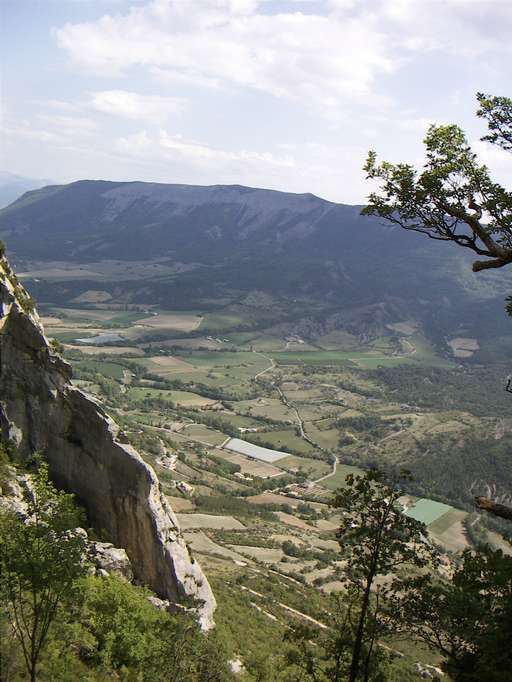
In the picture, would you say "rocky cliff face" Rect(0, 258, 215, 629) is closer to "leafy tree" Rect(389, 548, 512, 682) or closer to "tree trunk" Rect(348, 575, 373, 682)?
"tree trunk" Rect(348, 575, 373, 682)

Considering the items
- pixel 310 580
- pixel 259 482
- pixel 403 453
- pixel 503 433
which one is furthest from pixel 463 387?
pixel 310 580

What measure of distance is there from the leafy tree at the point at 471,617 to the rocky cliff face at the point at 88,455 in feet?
53.6

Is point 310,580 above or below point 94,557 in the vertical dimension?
below

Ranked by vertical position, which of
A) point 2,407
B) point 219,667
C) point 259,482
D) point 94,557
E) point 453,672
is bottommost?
point 259,482

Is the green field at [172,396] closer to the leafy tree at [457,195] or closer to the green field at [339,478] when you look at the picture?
the green field at [339,478]

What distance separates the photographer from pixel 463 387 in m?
186

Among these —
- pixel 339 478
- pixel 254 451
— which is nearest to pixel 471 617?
pixel 339 478

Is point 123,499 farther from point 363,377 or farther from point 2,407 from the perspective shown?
point 363,377

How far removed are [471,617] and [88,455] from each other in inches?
820

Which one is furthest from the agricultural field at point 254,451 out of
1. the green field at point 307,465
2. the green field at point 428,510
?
the green field at point 428,510

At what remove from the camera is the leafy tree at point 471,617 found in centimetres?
1386

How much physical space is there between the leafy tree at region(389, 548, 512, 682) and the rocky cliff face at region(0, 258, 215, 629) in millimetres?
16330

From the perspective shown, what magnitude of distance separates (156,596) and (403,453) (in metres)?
102

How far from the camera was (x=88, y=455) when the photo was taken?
3038cm
